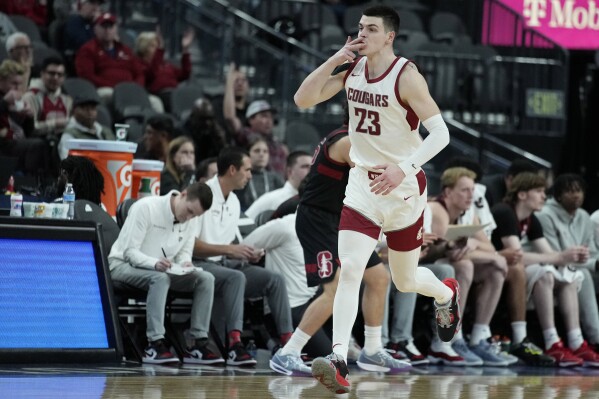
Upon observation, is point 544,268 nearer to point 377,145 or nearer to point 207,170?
point 207,170

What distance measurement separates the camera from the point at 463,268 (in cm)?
1003

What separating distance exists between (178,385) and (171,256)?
178cm

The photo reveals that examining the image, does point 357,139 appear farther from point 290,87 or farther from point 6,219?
point 290,87

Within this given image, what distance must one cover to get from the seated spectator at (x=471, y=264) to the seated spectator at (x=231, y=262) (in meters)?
1.44

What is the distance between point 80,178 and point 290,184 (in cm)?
212

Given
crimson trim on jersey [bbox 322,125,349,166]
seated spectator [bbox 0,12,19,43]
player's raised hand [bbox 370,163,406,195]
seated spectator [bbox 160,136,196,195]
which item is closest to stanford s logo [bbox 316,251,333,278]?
crimson trim on jersey [bbox 322,125,349,166]

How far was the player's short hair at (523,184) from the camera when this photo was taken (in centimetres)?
1054

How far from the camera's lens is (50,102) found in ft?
36.6

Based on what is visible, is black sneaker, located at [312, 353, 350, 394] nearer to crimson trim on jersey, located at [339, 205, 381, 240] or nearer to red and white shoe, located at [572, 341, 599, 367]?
crimson trim on jersey, located at [339, 205, 381, 240]

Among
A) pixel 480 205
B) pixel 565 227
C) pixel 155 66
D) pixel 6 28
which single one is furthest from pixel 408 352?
pixel 6 28

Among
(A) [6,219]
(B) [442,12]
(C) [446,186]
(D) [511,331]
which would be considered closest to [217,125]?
(C) [446,186]

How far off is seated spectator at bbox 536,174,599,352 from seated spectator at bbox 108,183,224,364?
365cm

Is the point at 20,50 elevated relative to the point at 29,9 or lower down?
lower down

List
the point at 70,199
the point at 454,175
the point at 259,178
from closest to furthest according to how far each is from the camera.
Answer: the point at 70,199, the point at 454,175, the point at 259,178
